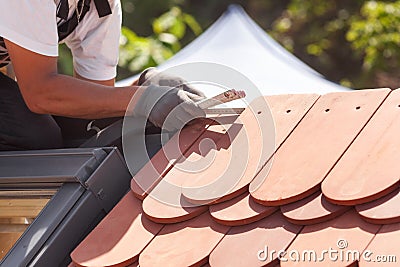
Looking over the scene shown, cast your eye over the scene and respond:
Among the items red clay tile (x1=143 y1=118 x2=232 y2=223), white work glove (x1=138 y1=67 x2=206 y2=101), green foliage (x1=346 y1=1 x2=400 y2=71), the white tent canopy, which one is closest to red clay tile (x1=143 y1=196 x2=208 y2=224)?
red clay tile (x1=143 y1=118 x2=232 y2=223)

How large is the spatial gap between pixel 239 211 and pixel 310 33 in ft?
23.2

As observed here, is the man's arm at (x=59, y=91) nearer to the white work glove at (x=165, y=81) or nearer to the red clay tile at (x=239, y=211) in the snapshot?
the white work glove at (x=165, y=81)

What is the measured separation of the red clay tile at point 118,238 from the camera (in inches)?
51.9

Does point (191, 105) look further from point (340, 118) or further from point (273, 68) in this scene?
point (273, 68)

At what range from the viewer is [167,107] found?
59.7 inches

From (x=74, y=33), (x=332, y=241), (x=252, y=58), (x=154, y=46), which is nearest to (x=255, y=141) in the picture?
(x=332, y=241)

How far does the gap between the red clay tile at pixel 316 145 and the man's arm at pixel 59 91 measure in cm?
38

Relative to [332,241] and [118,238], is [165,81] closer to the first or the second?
[118,238]

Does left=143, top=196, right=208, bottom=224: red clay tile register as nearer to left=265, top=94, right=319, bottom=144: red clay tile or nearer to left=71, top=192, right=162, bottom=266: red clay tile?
left=71, top=192, right=162, bottom=266: red clay tile

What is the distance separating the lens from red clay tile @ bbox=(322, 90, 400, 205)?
121cm

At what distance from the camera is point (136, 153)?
5.01 feet

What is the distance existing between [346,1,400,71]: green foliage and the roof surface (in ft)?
15.5

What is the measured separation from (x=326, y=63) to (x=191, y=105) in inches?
284

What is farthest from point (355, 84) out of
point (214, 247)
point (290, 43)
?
point (214, 247)
